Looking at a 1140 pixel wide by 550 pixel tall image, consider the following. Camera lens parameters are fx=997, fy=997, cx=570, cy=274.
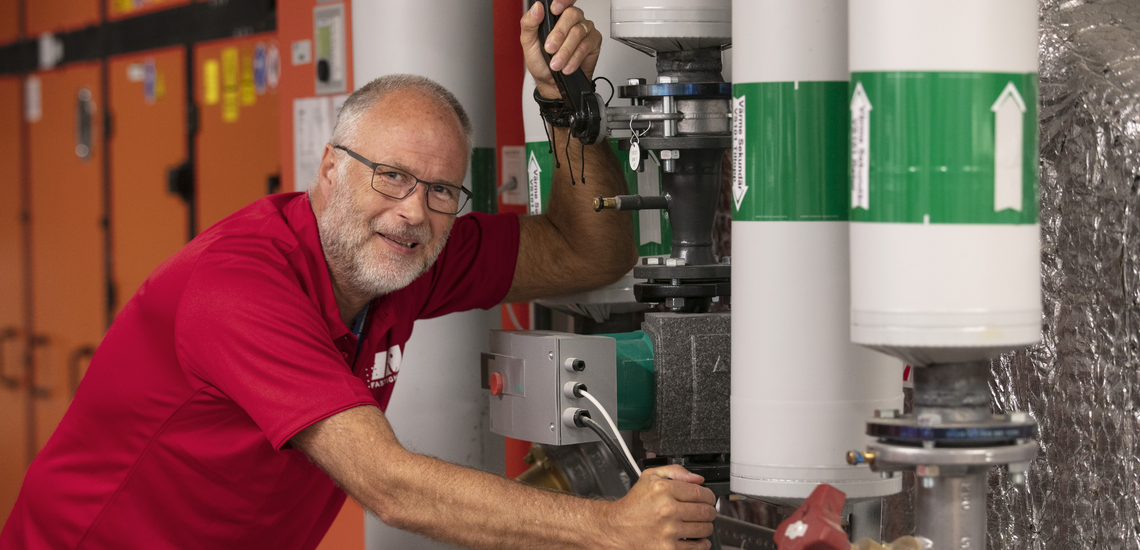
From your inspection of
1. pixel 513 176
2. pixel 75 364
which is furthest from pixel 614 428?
pixel 75 364

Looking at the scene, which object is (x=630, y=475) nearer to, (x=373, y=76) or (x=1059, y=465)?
(x=1059, y=465)

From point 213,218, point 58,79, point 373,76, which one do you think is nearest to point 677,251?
point 373,76

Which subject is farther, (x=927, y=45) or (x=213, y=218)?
(x=213, y=218)

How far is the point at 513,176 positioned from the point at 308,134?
1.99 ft

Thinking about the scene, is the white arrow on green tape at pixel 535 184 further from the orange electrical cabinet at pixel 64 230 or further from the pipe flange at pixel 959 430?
the orange electrical cabinet at pixel 64 230

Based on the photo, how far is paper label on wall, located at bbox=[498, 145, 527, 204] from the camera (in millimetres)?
1965

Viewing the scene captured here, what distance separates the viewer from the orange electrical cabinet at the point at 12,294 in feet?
12.7

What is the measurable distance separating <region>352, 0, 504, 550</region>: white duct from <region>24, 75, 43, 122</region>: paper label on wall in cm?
263

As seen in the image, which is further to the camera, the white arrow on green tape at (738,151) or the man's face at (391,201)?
the man's face at (391,201)

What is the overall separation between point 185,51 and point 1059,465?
2815mm

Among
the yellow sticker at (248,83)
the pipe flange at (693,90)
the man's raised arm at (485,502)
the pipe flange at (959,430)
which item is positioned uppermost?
the yellow sticker at (248,83)

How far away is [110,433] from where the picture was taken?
1421mm

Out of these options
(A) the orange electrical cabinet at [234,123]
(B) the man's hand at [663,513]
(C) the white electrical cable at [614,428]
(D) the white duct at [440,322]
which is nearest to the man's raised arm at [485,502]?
(B) the man's hand at [663,513]

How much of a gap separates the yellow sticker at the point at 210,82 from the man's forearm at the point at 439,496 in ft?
7.19
